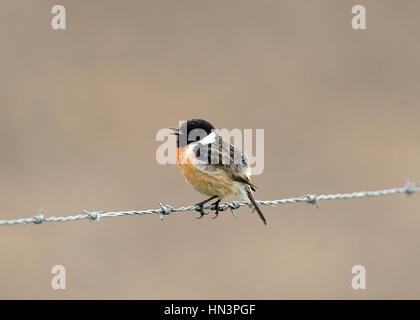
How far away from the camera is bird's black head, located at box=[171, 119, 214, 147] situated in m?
7.54

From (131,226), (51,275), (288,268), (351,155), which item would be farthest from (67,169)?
(351,155)

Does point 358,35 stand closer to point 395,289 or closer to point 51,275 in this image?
point 395,289

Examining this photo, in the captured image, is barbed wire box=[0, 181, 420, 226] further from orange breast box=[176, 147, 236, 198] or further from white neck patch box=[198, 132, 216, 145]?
white neck patch box=[198, 132, 216, 145]

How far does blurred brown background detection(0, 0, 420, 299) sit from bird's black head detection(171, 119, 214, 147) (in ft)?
14.0

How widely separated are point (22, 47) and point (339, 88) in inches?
271

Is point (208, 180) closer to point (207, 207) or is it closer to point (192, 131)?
point (207, 207)

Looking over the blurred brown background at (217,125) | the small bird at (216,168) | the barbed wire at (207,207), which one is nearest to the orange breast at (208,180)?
the small bird at (216,168)

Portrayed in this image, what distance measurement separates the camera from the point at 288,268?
40.8 feet

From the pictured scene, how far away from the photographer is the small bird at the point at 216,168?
23.7 ft

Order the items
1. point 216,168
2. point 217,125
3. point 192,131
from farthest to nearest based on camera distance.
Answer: point 217,125
point 192,131
point 216,168

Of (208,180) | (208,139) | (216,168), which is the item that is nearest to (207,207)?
(208,180)

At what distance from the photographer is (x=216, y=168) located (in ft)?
23.7

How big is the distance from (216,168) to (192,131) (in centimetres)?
57

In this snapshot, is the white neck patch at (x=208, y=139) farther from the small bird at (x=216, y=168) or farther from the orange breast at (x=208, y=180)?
the orange breast at (x=208, y=180)
